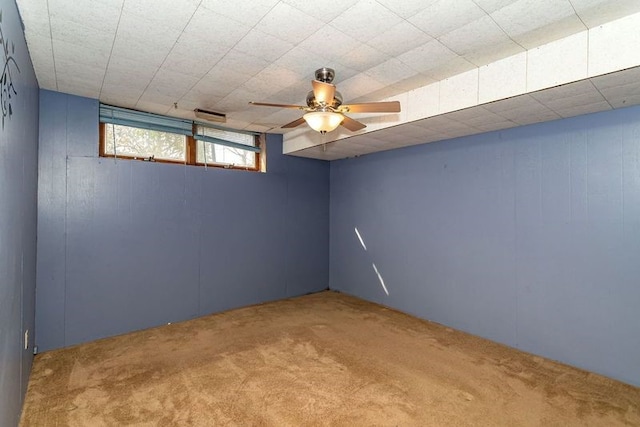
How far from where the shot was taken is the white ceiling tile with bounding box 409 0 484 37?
5.81 feet

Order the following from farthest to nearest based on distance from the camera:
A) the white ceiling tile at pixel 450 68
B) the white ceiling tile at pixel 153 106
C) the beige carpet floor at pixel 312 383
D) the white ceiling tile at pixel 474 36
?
the white ceiling tile at pixel 153 106 → the white ceiling tile at pixel 450 68 → the beige carpet floor at pixel 312 383 → the white ceiling tile at pixel 474 36

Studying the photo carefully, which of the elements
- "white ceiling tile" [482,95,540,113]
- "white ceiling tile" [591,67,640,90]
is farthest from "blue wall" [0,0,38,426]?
"white ceiling tile" [591,67,640,90]

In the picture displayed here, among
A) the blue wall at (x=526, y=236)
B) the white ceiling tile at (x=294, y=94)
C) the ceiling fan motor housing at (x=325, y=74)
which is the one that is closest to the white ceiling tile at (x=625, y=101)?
the blue wall at (x=526, y=236)

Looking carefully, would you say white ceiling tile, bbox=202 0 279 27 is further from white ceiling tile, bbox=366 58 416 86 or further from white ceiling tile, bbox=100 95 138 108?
white ceiling tile, bbox=100 95 138 108

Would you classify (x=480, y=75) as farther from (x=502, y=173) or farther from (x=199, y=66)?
(x=199, y=66)

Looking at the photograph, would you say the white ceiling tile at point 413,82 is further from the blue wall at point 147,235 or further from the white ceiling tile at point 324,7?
the blue wall at point 147,235

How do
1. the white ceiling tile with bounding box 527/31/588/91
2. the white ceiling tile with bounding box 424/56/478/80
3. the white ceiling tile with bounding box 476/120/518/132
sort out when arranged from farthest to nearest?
the white ceiling tile with bounding box 476/120/518/132 < the white ceiling tile with bounding box 424/56/478/80 < the white ceiling tile with bounding box 527/31/588/91

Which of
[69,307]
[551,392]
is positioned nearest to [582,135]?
[551,392]

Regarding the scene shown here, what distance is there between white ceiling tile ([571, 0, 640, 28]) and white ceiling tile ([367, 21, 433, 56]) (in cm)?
83

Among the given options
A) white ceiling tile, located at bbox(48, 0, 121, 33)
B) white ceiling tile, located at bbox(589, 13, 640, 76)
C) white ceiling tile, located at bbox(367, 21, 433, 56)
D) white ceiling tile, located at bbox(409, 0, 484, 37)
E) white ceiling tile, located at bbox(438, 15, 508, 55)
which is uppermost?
white ceiling tile, located at bbox(48, 0, 121, 33)

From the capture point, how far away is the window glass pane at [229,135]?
4219mm

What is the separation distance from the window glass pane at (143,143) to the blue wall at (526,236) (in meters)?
2.84

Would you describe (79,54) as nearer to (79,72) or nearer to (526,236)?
(79,72)

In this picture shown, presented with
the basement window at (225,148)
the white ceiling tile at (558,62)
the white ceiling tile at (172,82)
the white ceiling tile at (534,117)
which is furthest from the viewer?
the basement window at (225,148)
